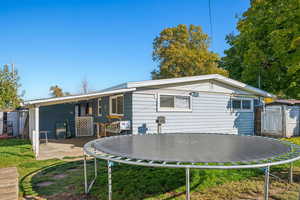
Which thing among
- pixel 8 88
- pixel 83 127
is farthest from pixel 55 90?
pixel 83 127

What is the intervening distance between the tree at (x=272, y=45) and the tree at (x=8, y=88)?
1291 centimetres

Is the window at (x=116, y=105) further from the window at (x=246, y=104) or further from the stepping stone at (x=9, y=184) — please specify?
the window at (x=246, y=104)

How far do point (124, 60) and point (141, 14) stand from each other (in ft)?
23.3

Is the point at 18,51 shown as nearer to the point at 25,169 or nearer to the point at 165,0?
the point at 165,0

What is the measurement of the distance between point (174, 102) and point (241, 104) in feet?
11.8

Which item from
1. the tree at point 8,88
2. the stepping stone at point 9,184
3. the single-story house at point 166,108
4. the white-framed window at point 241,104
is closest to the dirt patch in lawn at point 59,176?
the stepping stone at point 9,184

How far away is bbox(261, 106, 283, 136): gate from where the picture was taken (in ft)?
30.5

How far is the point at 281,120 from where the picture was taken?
9.24m

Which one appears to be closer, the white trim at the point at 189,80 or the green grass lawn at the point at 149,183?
the green grass lawn at the point at 149,183

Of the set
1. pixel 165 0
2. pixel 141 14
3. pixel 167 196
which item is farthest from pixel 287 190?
pixel 141 14

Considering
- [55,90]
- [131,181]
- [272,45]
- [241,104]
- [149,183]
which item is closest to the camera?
[149,183]

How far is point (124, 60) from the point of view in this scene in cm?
1839

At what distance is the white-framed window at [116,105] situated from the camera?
795 centimetres

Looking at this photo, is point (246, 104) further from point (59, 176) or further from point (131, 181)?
point (59, 176)
